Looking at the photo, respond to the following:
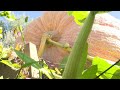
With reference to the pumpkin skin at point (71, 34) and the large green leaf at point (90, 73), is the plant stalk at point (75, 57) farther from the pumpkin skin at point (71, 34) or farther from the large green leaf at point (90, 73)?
the pumpkin skin at point (71, 34)

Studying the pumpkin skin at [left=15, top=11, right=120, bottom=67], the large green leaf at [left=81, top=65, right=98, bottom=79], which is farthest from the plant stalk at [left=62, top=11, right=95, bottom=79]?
the pumpkin skin at [left=15, top=11, right=120, bottom=67]

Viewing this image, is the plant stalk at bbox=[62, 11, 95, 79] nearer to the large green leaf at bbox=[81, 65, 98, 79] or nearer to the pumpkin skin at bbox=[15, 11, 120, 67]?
the large green leaf at bbox=[81, 65, 98, 79]

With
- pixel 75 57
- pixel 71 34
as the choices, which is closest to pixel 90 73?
pixel 75 57

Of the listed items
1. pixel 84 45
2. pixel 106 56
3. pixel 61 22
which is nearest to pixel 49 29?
pixel 61 22

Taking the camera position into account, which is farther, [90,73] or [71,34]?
[71,34]

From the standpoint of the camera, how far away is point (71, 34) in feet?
7.91

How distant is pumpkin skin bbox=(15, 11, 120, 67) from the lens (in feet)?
7.23

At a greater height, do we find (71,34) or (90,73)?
(90,73)

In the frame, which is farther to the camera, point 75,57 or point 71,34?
point 71,34

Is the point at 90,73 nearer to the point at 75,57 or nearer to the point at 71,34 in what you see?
the point at 75,57
